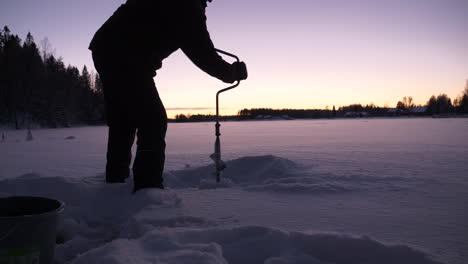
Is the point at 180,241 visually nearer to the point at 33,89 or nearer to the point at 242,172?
the point at 242,172

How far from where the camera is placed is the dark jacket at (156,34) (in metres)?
2.12

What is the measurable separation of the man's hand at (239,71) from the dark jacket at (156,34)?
0.50 feet

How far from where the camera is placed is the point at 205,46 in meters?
2.23

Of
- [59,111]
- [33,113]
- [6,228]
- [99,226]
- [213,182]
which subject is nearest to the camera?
[6,228]

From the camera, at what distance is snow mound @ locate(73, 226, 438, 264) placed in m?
1.18

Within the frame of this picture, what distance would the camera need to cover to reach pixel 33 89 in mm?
36188

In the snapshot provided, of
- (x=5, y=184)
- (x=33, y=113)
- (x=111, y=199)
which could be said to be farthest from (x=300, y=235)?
(x=33, y=113)

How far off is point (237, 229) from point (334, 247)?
17.7 inches

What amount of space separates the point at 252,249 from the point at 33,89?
42546 mm

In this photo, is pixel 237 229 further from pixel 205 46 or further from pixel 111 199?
pixel 205 46

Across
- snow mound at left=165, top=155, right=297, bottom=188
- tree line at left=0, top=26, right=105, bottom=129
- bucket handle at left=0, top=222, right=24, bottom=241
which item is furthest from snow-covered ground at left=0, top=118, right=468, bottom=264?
tree line at left=0, top=26, right=105, bottom=129

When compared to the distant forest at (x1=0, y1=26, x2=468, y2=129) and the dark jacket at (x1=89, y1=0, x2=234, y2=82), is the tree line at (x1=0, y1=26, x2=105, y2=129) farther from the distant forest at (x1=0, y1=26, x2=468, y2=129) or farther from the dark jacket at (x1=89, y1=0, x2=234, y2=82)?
the dark jacket at (x1=89, y1=0, x2=234, y2=82)

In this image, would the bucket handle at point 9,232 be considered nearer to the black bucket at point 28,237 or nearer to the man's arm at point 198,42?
the black bucket at point 28,237

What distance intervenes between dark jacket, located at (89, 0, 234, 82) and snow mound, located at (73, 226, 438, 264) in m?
1.32
